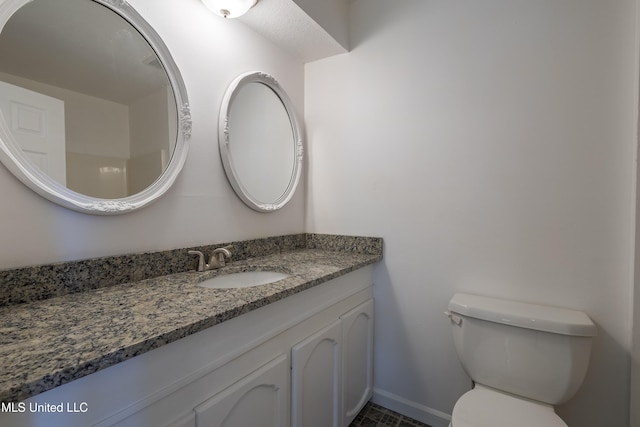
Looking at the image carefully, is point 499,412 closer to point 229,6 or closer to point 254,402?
point 254,402

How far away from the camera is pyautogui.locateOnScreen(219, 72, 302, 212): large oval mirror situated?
140 centimetres

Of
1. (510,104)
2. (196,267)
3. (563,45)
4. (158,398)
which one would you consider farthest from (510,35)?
(158,398)

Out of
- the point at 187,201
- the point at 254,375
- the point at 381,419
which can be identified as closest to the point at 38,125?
the point at 187,201

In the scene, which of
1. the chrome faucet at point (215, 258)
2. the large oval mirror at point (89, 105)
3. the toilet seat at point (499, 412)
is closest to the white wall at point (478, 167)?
the toilet seat at point (499, 412)

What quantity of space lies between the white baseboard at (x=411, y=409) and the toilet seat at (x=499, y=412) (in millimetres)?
489

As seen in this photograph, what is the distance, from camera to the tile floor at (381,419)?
1.49m

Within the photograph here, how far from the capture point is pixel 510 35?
1.28 metres

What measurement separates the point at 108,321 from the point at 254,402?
0.49 m

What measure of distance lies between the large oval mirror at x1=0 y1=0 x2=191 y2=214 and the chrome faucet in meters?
0.32

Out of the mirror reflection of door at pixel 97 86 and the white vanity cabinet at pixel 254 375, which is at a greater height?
the mirror reflection of door at pixel 97 86

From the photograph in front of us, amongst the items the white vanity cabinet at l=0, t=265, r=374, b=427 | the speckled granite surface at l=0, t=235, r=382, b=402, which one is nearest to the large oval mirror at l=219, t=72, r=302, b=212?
the speckled granite surface at l=0, t=235, r=382, b=402

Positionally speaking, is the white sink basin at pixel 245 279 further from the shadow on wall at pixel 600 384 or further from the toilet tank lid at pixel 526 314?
the shadow on wall at pixel 600 384

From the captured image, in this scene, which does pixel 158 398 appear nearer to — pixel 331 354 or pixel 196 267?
pixel 196 267

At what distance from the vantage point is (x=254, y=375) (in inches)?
34.4
